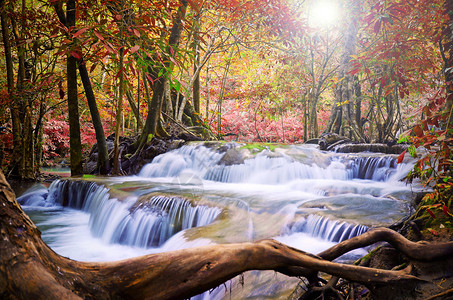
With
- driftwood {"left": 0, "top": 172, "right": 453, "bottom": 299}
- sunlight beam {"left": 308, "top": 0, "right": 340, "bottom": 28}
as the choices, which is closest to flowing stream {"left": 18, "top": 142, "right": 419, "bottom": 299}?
driftwood {"left": 0, "top": 172, "right": 453, "bottom": 299}

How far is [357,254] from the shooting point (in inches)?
120

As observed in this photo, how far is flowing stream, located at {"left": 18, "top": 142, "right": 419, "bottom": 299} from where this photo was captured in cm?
349

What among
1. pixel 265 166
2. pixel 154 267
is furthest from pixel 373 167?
pixel 154 267

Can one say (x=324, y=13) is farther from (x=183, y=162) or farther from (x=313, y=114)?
(x=183, y=162)

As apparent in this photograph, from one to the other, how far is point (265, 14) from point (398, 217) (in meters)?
5.40

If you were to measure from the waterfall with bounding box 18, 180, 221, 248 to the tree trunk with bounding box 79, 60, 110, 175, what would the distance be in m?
2.56

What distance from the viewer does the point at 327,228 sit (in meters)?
3.61

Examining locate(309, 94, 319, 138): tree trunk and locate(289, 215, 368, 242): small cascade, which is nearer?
locate(289, 215, 368, 242): small cascade

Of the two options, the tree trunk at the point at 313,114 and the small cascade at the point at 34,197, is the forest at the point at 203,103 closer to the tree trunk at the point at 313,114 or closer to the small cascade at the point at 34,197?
the tree trunk at the point at 313,114

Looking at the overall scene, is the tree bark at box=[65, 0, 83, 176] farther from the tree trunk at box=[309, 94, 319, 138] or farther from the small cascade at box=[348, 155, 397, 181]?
the tree trunk at box=[309, 94, 319, 138]

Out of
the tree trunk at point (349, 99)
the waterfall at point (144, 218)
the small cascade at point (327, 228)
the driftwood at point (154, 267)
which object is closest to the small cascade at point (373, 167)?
the tree trunk at point (349, 99)

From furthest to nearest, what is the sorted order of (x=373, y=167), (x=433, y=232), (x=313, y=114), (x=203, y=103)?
(x=203, y=103) < (x=313, y=114) < (x=373, y=167) < (x=433, y=232)

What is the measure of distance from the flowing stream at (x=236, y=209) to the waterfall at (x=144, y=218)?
0.7 inches

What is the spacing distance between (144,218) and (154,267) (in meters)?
3.29
